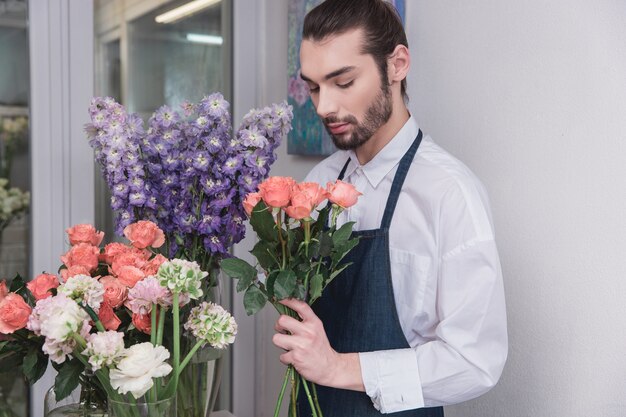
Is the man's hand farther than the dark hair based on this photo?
No

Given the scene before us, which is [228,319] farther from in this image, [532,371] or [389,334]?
[532,371]

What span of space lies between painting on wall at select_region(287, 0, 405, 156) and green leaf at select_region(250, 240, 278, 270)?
0.96 metres

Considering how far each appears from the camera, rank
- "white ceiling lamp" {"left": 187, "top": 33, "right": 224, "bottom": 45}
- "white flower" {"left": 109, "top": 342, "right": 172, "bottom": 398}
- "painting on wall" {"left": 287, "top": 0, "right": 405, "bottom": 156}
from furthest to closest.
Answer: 1. "white ceiling lamp" {"left": 187, "top": 33, "right": 224, "bottom": 45}
2. "painting on wall" {"left": 287, "top": 0, "right": 405, "bottom": 156}
3. "white flower" {"left": 109, "top": 342, "right": 172, "bottom": 398}

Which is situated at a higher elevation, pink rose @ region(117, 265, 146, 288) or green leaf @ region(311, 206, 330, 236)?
green leaf @ region(311, 206, 330, 236)

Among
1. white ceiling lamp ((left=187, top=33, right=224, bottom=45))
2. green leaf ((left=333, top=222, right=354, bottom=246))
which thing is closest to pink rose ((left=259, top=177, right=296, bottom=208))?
green leaf ((left=333, top=222, right=354, bottom=246))

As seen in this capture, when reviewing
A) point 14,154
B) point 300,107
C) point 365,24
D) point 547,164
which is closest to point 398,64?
point 365,24

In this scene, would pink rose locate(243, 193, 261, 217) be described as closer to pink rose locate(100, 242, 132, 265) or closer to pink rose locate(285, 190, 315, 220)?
pink rose locate(285, 190, 315, 220)

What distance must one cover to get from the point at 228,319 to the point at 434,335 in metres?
0.47

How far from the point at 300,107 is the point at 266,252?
1.14 metres

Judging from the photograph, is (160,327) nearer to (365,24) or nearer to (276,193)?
(276,193)

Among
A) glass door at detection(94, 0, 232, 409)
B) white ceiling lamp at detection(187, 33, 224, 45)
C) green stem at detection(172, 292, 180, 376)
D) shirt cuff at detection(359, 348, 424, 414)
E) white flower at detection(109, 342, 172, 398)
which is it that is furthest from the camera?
white ceiling lamp at detection(187, 33, 224, 45)

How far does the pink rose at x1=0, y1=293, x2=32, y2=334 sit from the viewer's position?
3.06 ft

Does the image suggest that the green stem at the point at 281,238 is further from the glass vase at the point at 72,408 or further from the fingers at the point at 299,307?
the glass vase at the point at 72,408

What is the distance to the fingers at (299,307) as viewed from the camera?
108 cm
